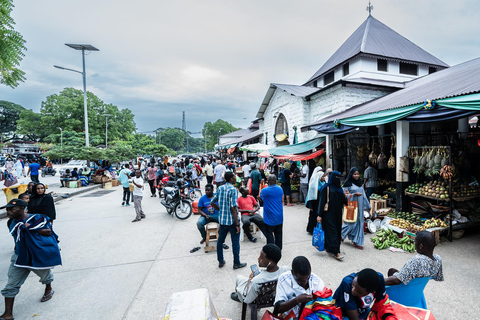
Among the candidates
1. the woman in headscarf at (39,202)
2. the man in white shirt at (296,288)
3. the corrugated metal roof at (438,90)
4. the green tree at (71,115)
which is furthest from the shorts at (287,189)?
the green tree at (71,115)

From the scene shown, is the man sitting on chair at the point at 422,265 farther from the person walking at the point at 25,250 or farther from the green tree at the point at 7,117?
the green tree at the point at 7,117

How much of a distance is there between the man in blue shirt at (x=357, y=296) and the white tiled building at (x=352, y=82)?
32.4ft

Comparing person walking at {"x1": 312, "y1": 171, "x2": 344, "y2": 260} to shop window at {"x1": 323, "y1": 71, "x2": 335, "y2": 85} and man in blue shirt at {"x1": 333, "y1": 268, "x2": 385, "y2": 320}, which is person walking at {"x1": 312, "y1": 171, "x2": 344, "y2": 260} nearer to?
man in blue shirt at {"x1": 333, "y1": 268, "x2": 385, "y2": 320}

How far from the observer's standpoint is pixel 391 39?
1719cm

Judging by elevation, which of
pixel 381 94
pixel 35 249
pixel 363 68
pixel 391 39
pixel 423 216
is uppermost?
pixel 391 39

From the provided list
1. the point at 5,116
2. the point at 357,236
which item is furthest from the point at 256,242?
the point at 5,116

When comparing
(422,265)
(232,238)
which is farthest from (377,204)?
(422,265)

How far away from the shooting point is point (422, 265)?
2.37 meters

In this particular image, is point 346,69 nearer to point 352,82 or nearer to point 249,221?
point 352,82

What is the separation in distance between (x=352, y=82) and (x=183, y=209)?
29.2 ft

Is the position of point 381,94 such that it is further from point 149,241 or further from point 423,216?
point 149,241

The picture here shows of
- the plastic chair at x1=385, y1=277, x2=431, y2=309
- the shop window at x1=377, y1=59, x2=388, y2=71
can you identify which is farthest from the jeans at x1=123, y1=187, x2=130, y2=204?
the shop window at x1=377, y1=59, x2=388, y2=71

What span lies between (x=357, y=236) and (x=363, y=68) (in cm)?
1262

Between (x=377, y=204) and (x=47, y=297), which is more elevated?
(x=377, y=204)
